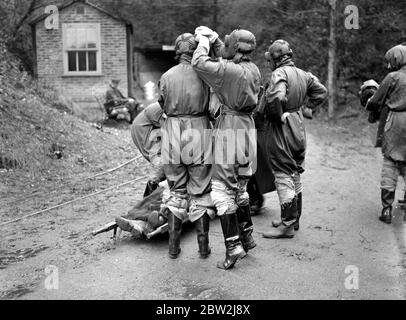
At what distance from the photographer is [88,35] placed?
19.4 meters

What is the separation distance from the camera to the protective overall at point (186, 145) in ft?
17.5

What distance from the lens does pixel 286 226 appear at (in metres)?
6.18

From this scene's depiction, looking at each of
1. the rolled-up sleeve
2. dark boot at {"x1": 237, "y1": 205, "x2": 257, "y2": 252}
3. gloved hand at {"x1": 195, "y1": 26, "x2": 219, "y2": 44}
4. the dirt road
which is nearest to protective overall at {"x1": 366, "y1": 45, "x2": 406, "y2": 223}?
the dirt road

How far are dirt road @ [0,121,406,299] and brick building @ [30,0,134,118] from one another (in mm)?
12027

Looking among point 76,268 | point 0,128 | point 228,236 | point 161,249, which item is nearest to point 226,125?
point 228,236

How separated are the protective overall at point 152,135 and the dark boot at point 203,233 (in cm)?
144

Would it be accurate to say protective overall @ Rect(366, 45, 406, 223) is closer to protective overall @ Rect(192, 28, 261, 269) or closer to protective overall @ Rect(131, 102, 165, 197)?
protective overall @ Rect(192, 28, 261, 269)

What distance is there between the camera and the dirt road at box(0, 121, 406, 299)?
470cm

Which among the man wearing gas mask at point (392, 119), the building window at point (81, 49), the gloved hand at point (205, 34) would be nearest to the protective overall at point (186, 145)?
the gloved hand at point (205, 34)

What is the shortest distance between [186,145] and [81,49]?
1518cm

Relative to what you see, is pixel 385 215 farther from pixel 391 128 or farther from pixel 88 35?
pixel 88 35

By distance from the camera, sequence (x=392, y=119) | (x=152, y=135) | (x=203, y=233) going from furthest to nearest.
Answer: (x=392, y=119)
(x=152, y=135)
(x=203, y=233)

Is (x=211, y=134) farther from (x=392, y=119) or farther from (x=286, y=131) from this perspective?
(x=392, y=119)

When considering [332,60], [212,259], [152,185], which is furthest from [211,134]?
[332,60]
